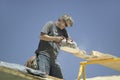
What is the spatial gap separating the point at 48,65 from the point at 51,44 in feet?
1.17

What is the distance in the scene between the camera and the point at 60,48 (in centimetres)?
557

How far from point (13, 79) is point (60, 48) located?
1620mm

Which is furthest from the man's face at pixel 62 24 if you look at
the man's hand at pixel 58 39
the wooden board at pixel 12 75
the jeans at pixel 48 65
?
the wooden board at pixel 12 75

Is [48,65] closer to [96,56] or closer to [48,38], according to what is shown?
[48,38]

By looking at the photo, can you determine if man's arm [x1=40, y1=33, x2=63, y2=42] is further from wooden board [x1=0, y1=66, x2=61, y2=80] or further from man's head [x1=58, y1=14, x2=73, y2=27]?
wooden board [x1=0, y1=66, x2=61, y2=80]

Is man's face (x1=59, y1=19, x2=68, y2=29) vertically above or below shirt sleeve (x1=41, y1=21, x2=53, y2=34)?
above

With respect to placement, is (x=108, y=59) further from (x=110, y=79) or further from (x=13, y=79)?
(x=110, y=79)

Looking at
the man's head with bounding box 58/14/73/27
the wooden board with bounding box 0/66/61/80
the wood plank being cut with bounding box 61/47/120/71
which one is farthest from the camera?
the man's head with bounding box 58/14/73/27

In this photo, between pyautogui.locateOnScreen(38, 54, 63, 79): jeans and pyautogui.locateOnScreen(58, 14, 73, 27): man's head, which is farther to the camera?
pyautogui.locateOnScreen(58, 14, 73, 27): man's head

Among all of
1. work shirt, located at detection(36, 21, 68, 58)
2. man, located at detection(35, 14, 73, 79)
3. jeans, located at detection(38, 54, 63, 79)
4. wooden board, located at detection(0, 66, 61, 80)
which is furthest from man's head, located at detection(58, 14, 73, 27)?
wooden board, located at detection(0, 66, 61, 80)

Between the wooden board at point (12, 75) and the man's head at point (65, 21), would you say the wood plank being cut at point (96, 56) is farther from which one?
the wooden board at point (12, 75)

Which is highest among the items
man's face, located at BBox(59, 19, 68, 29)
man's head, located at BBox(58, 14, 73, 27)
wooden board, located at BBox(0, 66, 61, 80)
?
man's head, located at BBox(58, 14, 73, 27)

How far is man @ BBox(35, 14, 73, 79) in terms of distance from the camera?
532cm

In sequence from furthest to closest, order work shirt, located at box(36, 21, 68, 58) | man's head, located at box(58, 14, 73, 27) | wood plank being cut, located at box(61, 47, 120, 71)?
man's head, located at box(58, 14, 73, 27)
work shirt, located at box(36, 21, 68, 58)
wood plank being cut, located at box(61, 47, 120, 71)
